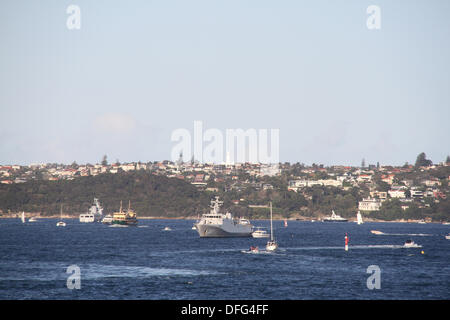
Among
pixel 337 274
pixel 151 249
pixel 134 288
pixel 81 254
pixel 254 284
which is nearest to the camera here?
pixel 134 288

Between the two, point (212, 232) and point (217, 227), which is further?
point (212, 232)

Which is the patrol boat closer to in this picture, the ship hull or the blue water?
the ship hull

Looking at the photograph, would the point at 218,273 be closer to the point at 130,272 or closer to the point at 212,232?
the point at 130,272

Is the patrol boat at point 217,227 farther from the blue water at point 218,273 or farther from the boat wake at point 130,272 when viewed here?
the boat wake at point 130,272

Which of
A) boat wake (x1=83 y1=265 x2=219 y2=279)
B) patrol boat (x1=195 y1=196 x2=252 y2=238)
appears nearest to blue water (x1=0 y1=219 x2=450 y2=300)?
boat wake (x1=83 y1=265 x2=219 y2=279)

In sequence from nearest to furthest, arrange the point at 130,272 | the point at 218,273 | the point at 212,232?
the point at 130,272, the point at 218,273, the point at 212,232

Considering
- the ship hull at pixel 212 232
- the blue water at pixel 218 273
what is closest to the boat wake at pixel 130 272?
the blue water at pixel 218 273

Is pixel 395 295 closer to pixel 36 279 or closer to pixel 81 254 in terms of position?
pixel 36 279

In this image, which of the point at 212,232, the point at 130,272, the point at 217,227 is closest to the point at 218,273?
the point at 130,272

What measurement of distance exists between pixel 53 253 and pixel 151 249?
18240 mm

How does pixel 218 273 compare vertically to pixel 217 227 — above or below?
below

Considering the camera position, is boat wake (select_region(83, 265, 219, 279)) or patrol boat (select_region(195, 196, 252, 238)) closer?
boat wake (select_region(83, 265, 219, 279))
